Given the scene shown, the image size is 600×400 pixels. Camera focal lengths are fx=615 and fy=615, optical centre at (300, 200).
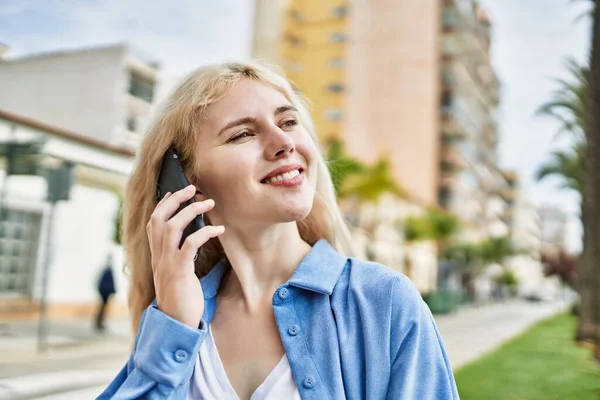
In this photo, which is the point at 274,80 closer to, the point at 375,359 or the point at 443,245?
the point at 375,359

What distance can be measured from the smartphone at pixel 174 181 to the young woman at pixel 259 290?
0.12 ft

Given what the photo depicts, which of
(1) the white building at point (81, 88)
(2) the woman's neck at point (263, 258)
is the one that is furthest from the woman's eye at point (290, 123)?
(1) the white building at point (81, 88)

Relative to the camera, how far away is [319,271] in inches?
59.9

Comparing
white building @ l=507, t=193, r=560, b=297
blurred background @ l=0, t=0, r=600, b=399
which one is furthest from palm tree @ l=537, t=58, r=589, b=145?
white building @ l=507, t=193, r=560, b=297

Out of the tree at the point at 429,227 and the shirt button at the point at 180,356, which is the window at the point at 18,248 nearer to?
the shirt button at the point at 180,356

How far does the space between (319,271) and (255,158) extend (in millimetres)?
322

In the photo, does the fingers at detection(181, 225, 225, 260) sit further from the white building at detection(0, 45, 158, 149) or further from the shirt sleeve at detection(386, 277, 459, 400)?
the white building at detection(0, 45, 158, 149)

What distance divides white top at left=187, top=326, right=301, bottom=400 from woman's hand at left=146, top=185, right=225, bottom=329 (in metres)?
0.10

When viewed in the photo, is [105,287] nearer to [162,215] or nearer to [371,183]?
[162,215]

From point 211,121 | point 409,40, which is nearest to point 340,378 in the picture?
point 211,121

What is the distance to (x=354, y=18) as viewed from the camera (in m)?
48.1

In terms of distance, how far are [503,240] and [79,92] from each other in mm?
60058

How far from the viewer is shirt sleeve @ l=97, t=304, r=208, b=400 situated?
1.44 meters

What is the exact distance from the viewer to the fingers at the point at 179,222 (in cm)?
150
